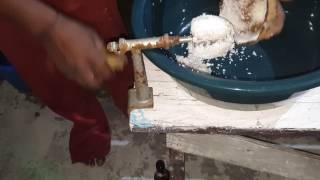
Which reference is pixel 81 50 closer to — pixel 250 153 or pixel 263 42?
pixel 263 42

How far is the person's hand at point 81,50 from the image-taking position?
86 centimetres

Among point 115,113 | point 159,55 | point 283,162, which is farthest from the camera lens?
point 115,113

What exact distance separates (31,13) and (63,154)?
79cm

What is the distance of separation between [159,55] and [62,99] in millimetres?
608

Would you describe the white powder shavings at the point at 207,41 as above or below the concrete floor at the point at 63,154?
above

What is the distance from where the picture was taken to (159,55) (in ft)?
2.40

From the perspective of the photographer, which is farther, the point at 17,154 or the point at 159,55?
the point at 17,154

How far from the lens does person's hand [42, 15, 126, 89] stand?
86cm

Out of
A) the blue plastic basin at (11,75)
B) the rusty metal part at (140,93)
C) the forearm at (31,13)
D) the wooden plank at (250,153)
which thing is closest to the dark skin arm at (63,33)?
the forearm at (31,13)

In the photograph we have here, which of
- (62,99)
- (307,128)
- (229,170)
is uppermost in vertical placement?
(62,99)

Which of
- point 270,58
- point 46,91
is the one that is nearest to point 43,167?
point 46,91

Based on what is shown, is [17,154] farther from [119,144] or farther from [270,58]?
[270,58]

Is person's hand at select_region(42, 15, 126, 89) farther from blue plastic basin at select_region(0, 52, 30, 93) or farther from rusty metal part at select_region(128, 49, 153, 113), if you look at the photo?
blue plastic basin at select_region(0, 52, 30, 93)

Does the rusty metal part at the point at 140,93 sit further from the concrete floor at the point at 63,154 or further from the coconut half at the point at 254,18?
the concrete floor at the point at 63,154
